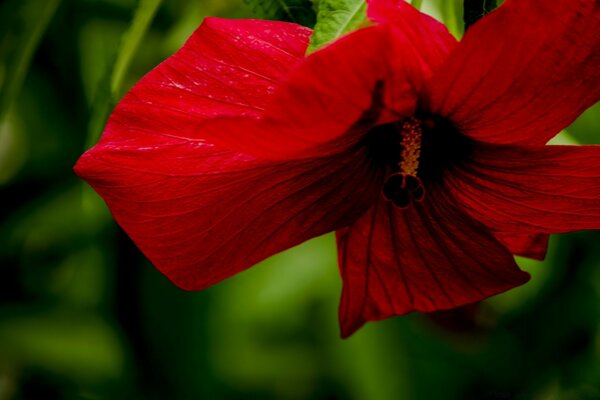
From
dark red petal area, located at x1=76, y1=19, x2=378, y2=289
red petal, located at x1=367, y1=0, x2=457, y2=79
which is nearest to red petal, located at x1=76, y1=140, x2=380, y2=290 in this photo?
dark red petal area, located at x1=76, y1=19, x2=378, y2=289

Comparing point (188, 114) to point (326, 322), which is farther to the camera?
point (326, 322)

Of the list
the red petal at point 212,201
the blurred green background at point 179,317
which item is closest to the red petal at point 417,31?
the red petal at point 212,201

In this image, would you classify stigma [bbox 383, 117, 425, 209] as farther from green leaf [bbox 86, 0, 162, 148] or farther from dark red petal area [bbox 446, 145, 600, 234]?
green leaf [bbox 86, 0, 162, 148]

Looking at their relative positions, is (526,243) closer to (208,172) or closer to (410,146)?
(410,146)

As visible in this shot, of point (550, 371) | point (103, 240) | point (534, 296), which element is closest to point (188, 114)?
point (103, 240)

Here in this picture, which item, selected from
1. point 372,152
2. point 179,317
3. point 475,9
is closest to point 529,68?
point 475,9

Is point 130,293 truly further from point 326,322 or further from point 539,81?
point 539,81
